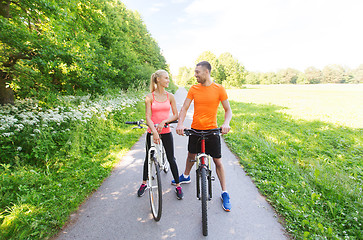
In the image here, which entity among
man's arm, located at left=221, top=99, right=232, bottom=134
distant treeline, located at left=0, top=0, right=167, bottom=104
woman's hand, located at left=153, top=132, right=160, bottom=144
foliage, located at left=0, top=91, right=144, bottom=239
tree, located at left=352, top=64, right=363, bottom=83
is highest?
tree, located at left=352, top=64, right=363, bottom=83

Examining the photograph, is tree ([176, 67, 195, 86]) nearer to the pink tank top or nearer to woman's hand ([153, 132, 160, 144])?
the pink tank top

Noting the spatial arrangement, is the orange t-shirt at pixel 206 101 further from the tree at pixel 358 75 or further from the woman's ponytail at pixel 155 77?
the tree at pixel 358 75

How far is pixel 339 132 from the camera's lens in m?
7.25

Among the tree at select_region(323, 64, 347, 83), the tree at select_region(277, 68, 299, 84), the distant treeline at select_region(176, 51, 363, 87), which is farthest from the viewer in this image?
the tree at select_region(277, 68, 299, 84)

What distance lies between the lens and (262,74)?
371 ft

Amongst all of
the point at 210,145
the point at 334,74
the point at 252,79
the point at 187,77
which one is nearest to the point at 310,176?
the point at 210,145

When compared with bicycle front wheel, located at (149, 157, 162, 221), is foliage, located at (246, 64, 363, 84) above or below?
above

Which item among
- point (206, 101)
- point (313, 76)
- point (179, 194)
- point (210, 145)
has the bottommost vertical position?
point (179, 194)

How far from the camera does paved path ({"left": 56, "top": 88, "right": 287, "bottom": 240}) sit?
2316 millimetres

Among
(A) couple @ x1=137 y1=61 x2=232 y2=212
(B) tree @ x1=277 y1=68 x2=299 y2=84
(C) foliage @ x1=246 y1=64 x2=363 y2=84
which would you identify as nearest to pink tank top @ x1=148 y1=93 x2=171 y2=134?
(A) couple @ x1=137 y1=61 x2=232 y2=212

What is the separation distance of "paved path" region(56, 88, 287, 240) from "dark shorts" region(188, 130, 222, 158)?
0.97 metres

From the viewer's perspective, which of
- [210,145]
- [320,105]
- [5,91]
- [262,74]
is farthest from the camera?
[262,74]

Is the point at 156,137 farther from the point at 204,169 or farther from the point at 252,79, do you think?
the point at 252,79

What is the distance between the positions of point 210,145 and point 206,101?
731 millimetres
